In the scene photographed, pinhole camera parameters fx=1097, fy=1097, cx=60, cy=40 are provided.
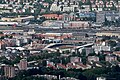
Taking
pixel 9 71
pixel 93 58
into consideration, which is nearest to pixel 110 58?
pixel 93 58

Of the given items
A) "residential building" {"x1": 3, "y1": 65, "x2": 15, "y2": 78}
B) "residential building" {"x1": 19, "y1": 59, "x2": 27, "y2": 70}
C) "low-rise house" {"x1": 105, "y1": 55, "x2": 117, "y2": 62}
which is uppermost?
"residential building" {"x1": 3, "y1": 65, "x2": 15, "y2": 78}

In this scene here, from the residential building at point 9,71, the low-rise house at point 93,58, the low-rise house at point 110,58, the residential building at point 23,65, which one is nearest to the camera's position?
the residential building at point 9,71

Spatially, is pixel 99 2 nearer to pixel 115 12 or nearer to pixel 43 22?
pixel 115 12

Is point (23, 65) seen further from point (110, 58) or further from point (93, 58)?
point (110, 58)

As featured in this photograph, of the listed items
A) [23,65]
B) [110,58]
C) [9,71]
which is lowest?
[110,58]

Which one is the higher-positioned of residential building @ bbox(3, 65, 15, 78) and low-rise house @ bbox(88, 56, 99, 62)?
residential building @ bbox(3, 65, 15, 78)

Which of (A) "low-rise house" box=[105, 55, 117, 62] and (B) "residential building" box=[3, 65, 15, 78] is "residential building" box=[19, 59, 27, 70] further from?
(A) "low-rise house" box=[105, 55, 117, 62]

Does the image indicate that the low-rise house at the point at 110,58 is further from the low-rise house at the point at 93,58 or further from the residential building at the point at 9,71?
the residential building at the point at 9,71

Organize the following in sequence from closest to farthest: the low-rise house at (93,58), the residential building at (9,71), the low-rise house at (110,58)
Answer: the residential building at (9,71), the low-rise house at (93,58), the low-rise house at (110,58)

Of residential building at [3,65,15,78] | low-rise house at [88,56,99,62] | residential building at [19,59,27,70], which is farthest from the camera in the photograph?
low-rise house at [88,56,99,62]

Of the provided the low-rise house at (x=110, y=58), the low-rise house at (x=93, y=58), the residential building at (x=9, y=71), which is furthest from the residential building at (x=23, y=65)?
the low-rise house at (x=110, y=58)

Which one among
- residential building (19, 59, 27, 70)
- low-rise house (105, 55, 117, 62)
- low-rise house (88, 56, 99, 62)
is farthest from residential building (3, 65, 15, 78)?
low-rise house (105, 55, 117, 62)
